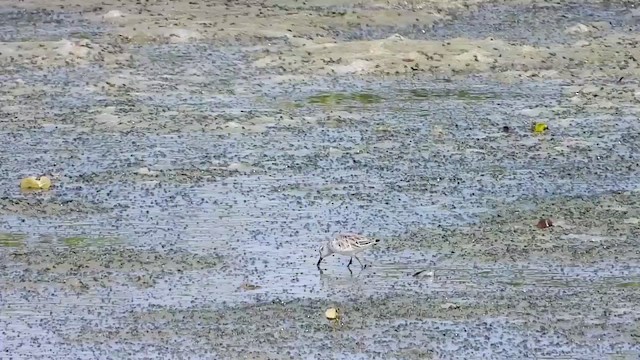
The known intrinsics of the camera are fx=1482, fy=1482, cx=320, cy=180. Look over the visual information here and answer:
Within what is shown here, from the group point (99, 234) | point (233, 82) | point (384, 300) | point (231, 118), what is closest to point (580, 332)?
point (384, 300)

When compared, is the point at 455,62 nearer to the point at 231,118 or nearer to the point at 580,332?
the point at 231,118

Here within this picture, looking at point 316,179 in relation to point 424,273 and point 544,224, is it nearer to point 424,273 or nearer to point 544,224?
point 544,224

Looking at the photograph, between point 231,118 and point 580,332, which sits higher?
point 580,332

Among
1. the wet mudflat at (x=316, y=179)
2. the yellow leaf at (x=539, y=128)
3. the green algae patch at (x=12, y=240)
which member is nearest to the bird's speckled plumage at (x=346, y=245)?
the wet mudflat at (x=316, y=179)

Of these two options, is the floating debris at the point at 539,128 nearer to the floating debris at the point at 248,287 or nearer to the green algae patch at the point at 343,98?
the green algae patch at the point at 343,98

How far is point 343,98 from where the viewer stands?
13062mm

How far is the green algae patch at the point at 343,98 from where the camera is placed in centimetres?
1292

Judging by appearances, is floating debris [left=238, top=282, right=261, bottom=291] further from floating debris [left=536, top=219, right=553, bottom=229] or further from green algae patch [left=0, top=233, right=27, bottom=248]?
floating debris [left=536, top=219, right=553, bottom=229]

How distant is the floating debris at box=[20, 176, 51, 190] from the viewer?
1044 cm

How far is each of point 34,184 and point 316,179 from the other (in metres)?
2.01

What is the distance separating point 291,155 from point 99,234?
7.33 feet

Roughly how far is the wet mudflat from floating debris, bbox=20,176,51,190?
85 millimetres

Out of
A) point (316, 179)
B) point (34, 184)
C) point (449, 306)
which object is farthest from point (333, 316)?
point (34, 184)

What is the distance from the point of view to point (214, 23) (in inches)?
603
